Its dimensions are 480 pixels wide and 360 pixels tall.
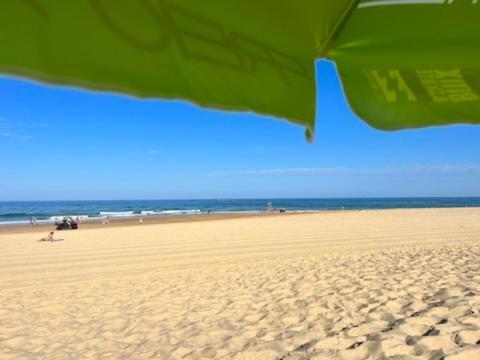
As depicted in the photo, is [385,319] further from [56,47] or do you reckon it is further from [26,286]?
[26,286]

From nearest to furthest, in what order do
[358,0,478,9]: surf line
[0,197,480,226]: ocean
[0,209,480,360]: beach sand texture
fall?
[358,0,478,9]: surf line
[0,209,480,360]: beach sand texture
[0,197,480,226]: ocean

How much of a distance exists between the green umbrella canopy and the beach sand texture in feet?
9.24

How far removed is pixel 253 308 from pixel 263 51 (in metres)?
4.98

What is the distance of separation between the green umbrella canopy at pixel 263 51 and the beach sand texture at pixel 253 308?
2.82 m

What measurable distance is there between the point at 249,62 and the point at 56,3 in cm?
65

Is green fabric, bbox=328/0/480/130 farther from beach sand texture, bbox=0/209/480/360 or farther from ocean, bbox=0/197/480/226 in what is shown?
ocean, bbox=0/197/480/226

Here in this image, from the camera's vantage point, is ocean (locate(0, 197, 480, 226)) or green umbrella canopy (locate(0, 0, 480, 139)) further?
ocean (locate(0, 197, 480, 226))

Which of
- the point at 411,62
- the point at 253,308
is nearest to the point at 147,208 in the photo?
the point at 253,308

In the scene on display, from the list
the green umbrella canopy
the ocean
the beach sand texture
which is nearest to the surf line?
the green umbrella canopy

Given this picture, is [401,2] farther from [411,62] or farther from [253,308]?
[253,308]

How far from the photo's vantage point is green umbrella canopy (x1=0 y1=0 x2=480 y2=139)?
1071mm

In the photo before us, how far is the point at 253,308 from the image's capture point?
19.6 feet

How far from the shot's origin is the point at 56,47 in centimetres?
106

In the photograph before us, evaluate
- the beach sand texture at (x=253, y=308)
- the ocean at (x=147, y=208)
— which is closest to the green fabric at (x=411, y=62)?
the beach sand texture at (x=253, y=308)
